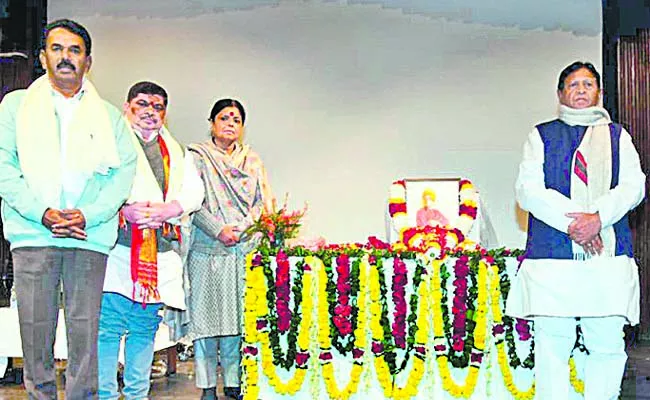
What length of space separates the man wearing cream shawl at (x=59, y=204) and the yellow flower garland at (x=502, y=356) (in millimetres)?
1649

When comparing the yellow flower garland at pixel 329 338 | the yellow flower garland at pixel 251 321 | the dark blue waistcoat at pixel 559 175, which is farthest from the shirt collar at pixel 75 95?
the dark blue waistcoat at pixel 559 175

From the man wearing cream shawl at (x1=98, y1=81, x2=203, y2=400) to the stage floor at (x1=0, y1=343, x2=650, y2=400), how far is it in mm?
1043

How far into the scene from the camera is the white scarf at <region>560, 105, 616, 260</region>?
Answer: 3324 millimetres

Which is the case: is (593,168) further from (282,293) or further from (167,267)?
(167,267)

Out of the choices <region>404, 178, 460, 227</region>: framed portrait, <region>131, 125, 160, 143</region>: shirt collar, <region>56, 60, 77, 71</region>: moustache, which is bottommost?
<region>404, 178, 460, 227</region>: framed portrait

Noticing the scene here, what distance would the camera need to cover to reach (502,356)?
371 centimetres

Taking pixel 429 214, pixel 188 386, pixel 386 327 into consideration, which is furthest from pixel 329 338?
pixel 429 214

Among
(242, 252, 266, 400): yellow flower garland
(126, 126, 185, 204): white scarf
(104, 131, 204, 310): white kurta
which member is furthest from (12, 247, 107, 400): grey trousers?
(242, 252, 266, 400): yellow flower garland

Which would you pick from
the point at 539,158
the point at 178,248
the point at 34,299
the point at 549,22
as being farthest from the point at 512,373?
the point at 549,22

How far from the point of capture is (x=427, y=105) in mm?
6754

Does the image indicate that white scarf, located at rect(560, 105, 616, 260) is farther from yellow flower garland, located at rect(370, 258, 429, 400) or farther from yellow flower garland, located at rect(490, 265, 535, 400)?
yellow flower garland, located at rect(370, 258, 429, 400)

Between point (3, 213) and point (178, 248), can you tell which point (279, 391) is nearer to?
point (178, 248)

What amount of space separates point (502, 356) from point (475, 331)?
0.16 metres

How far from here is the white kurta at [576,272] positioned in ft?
10.7
